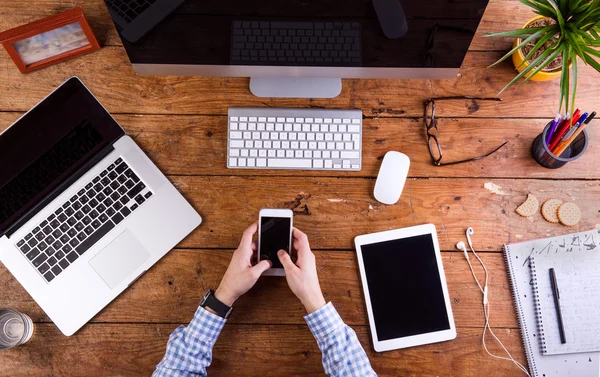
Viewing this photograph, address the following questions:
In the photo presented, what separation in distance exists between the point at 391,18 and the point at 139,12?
0.48m

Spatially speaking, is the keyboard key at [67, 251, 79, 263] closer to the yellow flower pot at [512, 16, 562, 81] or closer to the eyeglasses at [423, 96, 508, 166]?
the eyeglasses at [423, 96, 508, 166]

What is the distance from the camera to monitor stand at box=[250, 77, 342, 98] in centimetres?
107

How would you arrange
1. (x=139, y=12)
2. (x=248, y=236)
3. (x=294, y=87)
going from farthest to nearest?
(x=294, y=87)
(x=248, y=236)
(x=139, y=12)

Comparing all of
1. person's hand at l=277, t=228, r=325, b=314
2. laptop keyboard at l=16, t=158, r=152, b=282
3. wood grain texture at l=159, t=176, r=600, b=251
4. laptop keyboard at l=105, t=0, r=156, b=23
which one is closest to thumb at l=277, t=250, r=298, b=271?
person's hand at l=277, t=228, r=325, b=314

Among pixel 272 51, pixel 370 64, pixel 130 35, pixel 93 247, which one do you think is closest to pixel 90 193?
pixel 93 247

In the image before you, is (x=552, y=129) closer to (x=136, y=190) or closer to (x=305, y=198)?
(x=305, y=198)

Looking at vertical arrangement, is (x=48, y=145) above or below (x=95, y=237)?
above

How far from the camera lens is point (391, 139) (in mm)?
1079

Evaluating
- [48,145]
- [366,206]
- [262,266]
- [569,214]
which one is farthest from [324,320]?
[48,145]

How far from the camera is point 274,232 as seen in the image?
3.23 ft

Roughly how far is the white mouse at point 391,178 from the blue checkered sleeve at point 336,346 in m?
0.27

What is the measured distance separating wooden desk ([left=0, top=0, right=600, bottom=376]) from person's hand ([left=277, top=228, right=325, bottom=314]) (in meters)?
0.06

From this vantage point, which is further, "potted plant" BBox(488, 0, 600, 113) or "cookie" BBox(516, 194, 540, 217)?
"cookie" BBox(516, 194, 540, 217)

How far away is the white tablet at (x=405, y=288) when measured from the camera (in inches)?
39.4
